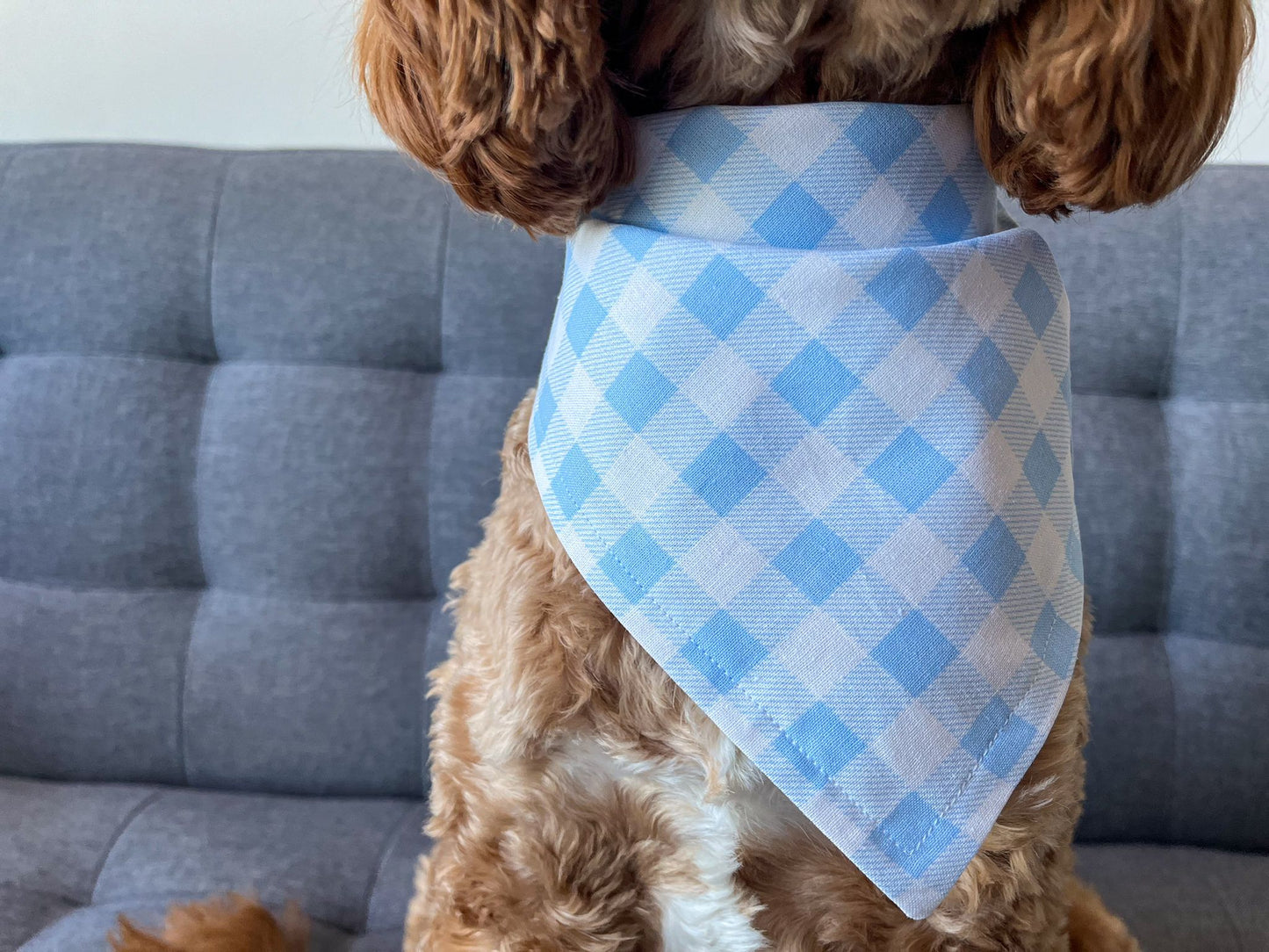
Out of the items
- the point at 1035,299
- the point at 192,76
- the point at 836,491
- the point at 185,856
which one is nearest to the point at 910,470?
the point at 836,491

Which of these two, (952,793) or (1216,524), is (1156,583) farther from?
(952,793)

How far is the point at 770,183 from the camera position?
2.06 feet

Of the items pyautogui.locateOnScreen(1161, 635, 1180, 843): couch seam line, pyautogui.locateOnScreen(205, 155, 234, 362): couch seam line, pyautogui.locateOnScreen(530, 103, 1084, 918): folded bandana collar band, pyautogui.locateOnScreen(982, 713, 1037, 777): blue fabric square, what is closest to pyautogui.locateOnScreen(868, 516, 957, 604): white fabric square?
pyautogui.locateOnScreen(530, 103, 1084, 918): folded bandana collar band

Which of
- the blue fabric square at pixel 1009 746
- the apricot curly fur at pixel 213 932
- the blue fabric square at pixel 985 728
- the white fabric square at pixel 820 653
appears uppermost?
the white fabric square at pixel 820 653

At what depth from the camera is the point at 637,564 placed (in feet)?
2.07

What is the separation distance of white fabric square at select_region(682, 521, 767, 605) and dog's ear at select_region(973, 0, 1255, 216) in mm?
298

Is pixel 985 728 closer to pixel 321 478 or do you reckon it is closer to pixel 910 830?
pixel 910 830

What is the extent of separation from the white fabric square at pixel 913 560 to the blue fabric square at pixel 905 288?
0.13 m

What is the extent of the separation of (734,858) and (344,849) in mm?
648

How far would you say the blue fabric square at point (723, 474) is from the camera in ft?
2.04

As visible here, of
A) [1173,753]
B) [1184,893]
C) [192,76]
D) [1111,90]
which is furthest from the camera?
[192,76]

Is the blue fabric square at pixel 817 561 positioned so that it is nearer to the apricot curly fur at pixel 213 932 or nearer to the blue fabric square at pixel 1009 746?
the blue fabric square at pixel 1009 746

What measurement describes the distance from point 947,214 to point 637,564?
313 mm

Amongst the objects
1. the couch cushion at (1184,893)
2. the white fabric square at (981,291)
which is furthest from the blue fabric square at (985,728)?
the couch cushion at (1184,893)
